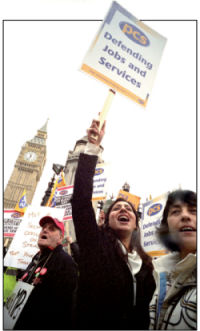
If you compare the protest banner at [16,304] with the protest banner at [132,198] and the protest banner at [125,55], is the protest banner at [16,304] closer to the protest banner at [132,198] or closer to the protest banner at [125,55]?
the protest banner at [125,55]

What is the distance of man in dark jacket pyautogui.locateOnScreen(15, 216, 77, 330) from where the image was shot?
85.0 inches

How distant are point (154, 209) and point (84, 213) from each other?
2524 mm

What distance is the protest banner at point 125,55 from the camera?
8.89 ft

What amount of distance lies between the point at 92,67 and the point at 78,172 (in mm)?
1386

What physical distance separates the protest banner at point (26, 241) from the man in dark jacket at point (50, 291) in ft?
3.54

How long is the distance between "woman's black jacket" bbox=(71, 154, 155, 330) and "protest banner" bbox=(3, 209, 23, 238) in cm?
466

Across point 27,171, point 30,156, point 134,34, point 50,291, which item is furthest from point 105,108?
point 30,156

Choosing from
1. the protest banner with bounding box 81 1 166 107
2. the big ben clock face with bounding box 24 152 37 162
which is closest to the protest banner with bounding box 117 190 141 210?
the protest banner with bounding box 81 1 166 107

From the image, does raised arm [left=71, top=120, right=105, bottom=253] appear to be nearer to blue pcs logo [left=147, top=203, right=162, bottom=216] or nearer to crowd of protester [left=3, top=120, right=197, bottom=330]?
crowd of protester [left=3, top=120, right=197, bottom=330]

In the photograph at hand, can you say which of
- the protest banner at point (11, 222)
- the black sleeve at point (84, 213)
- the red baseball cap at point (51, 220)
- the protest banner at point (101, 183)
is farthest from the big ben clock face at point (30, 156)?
the black sleeve at point (84, 213)

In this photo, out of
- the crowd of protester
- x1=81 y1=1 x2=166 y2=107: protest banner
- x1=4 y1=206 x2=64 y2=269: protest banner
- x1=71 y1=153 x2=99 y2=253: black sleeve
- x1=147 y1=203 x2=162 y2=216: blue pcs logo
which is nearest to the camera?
the crowd of protester

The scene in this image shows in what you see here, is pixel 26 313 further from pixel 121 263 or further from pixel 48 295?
pixel 121 263

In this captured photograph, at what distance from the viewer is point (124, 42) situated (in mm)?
2969

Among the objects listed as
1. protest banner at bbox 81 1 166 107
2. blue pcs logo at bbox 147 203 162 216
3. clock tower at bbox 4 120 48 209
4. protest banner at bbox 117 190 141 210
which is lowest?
blue pcs logo at bbox 147 203 162 216
